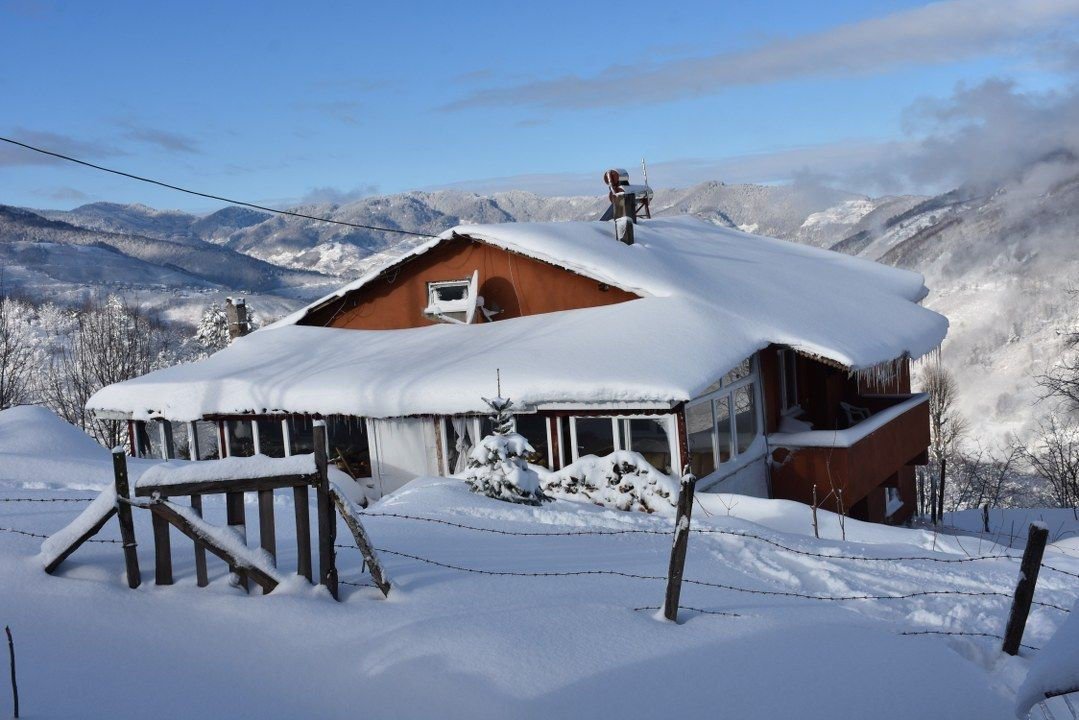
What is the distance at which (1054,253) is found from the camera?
9762 centimetres

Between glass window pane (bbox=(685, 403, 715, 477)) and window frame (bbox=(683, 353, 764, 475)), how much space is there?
0.51 ft

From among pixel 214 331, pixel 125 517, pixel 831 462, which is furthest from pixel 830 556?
pixel 214 331

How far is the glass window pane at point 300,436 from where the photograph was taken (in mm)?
16672

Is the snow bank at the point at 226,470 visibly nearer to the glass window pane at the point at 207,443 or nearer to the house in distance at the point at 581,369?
the house in distance at the point at 581,369

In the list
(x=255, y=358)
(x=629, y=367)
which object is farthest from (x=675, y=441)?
(x=255, y=358)

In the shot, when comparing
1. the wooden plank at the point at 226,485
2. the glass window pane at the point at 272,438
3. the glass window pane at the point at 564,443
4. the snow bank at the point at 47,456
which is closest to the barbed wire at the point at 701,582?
the wooden plank at the point at 226,485

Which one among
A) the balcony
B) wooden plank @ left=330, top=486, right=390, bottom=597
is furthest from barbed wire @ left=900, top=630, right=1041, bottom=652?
the balcony

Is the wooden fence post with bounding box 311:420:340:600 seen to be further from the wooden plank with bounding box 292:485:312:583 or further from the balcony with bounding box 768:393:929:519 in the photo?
the balcony with bounding box 768:393:929:519

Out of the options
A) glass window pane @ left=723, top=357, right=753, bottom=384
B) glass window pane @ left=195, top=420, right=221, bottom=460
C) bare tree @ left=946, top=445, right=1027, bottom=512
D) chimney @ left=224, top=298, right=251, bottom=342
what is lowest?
bare tree @ left=946, top=445, right=1027, bottom=512

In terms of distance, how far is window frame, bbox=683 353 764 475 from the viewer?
46.9 ft

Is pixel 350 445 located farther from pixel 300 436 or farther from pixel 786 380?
pixel 786 380

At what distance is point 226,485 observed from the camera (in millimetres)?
5969

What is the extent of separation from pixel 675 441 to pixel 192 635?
336 inches

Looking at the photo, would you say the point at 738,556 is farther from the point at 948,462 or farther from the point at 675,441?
the point at 948,462
